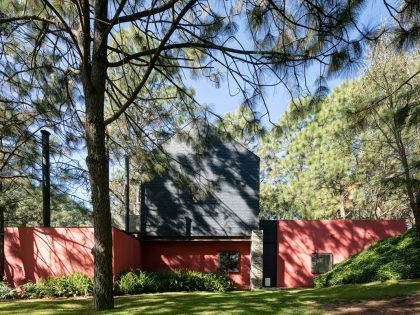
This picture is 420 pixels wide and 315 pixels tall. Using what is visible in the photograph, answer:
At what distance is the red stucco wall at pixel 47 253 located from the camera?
41.1ft

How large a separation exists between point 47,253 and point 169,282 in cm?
409

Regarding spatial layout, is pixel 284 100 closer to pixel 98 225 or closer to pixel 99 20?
pixel 99 20

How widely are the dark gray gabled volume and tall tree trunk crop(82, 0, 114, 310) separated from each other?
910 cm

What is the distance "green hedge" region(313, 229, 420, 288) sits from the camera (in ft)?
39.8

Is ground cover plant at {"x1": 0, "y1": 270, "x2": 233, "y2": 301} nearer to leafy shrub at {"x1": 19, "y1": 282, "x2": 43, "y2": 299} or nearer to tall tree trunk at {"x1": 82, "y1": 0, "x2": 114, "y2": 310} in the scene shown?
leafy shrub at {"x1": 19, "y1": 282, "x2": 43, "y2": 299}

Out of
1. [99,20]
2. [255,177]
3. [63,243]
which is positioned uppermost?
[99,20]

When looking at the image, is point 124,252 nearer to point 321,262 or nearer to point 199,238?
point 199,238

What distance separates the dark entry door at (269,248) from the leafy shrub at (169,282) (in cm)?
248

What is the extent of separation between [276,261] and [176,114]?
8.79 metres

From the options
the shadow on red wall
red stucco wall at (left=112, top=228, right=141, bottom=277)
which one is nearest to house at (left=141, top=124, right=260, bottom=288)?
red stucco wall at (left=112, top=228, right=141, bottom=277)

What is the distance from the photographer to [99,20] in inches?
294

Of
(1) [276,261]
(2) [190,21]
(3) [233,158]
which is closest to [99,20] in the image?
(2) [190,21]

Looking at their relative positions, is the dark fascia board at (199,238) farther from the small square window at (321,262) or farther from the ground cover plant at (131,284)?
the small square window at (321,262)

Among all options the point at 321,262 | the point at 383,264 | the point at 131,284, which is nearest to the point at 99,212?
the point at 131,284
